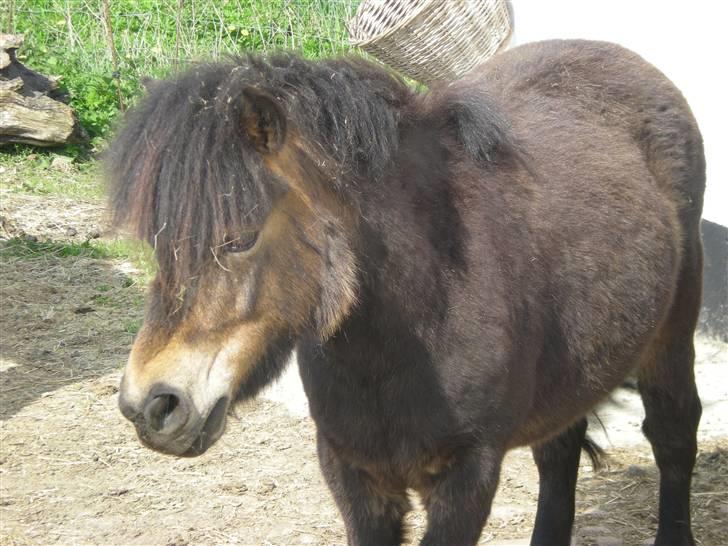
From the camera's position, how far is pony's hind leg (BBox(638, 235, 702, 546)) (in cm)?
414

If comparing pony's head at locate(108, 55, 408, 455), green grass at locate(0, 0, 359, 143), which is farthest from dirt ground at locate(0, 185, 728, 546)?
green grass at locate(0, 0, 359, 143)

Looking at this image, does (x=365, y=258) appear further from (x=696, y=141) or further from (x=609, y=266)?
(x=696, y=141)

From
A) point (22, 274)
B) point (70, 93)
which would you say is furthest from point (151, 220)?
point (70, 93)

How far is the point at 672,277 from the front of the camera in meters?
3.77

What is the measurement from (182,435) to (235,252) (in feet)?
1.51

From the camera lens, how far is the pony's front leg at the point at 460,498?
2.96 m

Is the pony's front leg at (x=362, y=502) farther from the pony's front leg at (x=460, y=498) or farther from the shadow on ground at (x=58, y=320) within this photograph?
the shadow on ground at (x=58, y=320)

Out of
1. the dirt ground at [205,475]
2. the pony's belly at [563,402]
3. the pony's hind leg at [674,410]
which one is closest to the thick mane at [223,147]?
the pony's belly at [563,402]

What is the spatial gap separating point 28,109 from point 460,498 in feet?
23.7

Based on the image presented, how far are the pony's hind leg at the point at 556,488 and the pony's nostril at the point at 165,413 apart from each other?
2185mm

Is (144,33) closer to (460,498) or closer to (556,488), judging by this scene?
(556,488)

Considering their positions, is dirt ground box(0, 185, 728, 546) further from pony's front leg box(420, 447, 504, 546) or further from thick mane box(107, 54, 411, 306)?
thick mane box(107, 54, 411, 306)

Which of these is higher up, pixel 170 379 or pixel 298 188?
pixel 298 188

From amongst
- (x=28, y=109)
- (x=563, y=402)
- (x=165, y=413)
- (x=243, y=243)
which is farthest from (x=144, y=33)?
(x=165, y=413)
